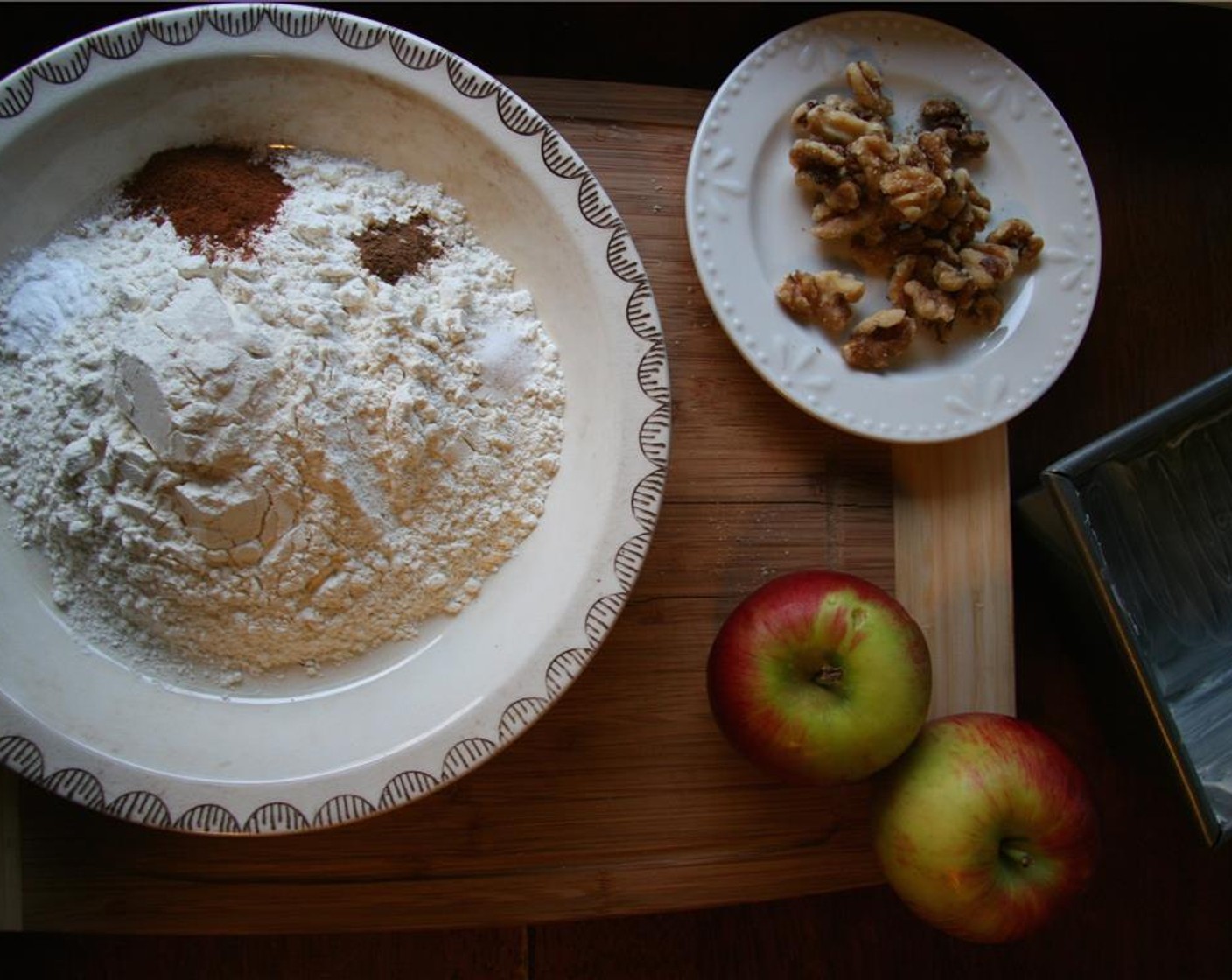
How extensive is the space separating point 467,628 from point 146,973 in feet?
1.76

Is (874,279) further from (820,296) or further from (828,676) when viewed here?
(828,676)

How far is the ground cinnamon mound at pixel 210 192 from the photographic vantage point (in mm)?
839

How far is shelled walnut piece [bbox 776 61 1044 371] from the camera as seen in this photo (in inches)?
38.0

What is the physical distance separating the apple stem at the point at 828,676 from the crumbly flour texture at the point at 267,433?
0.94 ft

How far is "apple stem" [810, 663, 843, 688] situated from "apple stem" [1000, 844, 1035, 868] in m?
0.21

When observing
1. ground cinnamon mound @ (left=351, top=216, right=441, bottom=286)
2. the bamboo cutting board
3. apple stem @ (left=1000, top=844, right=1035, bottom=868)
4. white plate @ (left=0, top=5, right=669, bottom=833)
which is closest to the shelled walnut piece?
the bamboo cutting board

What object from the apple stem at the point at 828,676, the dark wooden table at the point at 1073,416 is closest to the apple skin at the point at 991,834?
the apple stem at the point at 828,676

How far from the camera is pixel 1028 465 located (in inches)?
45.4

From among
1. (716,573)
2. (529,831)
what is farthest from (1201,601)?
(529,831)

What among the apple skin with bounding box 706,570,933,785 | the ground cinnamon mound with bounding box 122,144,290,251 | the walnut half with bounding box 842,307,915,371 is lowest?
the apple skin with bounding box 706,570,933,785

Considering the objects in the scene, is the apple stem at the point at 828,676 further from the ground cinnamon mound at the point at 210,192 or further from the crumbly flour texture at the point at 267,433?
the ground cinnamon mound at the point at 210,192

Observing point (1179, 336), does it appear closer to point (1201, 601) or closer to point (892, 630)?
point (1201, 601)

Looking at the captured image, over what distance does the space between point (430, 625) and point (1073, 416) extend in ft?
2.59

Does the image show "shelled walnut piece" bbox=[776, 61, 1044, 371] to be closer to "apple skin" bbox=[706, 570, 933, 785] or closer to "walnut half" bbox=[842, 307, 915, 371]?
"walnut half" bbox=[842, 307, 915, 371]
